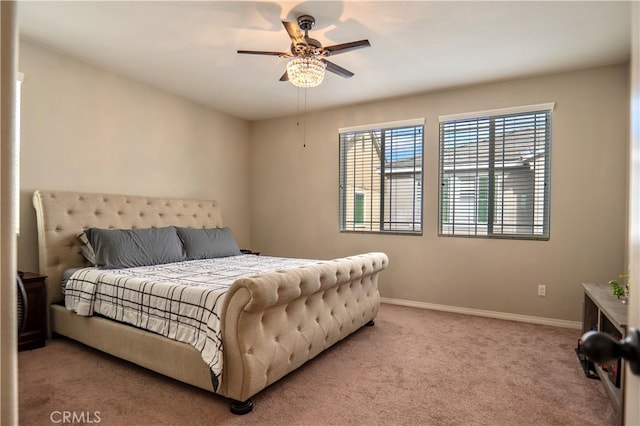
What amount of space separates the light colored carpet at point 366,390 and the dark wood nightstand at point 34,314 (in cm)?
9

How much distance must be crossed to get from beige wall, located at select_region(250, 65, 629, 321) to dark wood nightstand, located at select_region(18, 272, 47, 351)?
297cm

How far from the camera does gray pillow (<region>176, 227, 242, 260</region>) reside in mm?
3764

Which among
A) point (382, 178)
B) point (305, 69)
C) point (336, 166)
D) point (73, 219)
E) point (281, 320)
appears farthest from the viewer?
point (336, 166)

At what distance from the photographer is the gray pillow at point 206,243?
376 centimetres

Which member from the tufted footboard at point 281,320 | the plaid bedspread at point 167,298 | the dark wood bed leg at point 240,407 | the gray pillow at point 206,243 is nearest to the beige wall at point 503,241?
the gray pillow at point 206,243

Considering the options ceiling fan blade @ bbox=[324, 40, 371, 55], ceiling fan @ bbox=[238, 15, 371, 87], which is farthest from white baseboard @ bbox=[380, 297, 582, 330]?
ceiling fan blade @ bbox=[324, 40, 371, 55]

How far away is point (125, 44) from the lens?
3.04 meters

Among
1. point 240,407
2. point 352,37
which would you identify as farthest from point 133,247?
point 352,37

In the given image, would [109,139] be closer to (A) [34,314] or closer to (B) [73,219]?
(B) [73,219]

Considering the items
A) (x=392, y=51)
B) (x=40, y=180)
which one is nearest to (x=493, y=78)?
(x=392, y=51)

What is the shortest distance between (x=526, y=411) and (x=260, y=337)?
62.3 inches

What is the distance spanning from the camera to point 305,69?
8.05 ft

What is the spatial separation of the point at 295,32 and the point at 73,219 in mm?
2575
